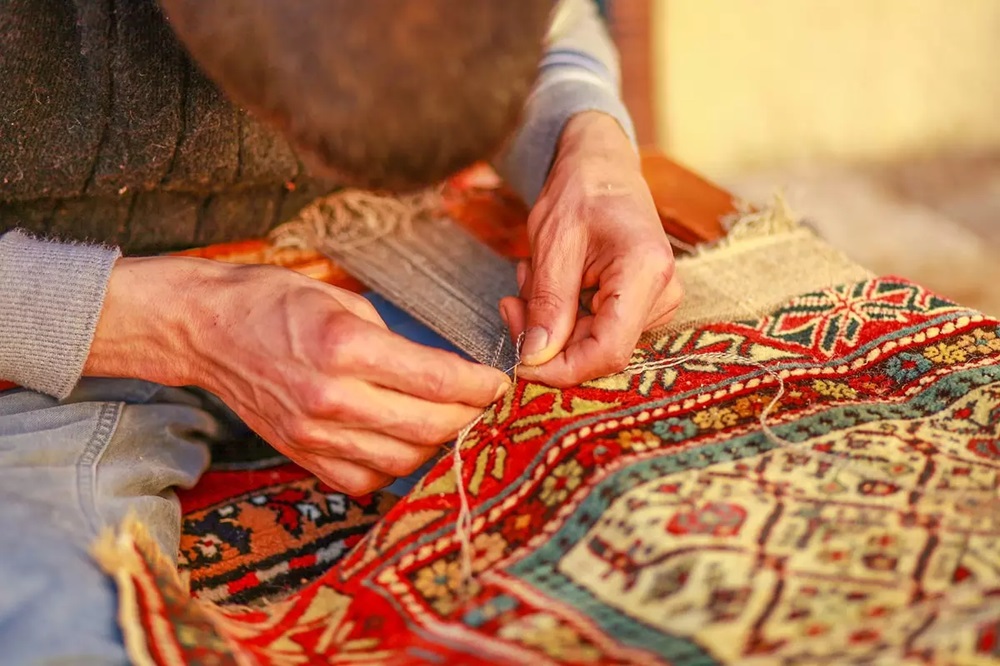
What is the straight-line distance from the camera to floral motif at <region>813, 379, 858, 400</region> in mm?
1157

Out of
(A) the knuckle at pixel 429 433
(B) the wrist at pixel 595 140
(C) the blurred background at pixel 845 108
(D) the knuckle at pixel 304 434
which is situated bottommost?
(D) the knuckle at pixel 304 434

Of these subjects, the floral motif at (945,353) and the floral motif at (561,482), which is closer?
the floral motif at (561,482)

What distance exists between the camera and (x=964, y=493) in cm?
95

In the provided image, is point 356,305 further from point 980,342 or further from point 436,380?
point 980,342

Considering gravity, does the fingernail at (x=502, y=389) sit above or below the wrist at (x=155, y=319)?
above

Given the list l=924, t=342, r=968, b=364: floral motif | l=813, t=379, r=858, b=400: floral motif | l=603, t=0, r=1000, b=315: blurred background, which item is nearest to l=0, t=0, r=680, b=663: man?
l=813, t=379, r=858, b=400: floral motif

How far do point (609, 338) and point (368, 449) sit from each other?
1.05ft

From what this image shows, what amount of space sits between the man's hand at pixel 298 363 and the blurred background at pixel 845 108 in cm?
196

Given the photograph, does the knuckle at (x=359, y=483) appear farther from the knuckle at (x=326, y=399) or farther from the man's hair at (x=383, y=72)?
the man's hair at (x=383, y=72)

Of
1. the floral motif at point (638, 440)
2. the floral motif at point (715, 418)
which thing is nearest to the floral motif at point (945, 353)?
the floral motif at point (715, 418)

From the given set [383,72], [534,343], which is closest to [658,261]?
[534,343]

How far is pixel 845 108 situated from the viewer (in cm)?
335

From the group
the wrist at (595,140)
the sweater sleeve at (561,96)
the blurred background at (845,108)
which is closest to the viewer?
the wrist at (595,140)

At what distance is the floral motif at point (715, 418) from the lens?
1096 mm
